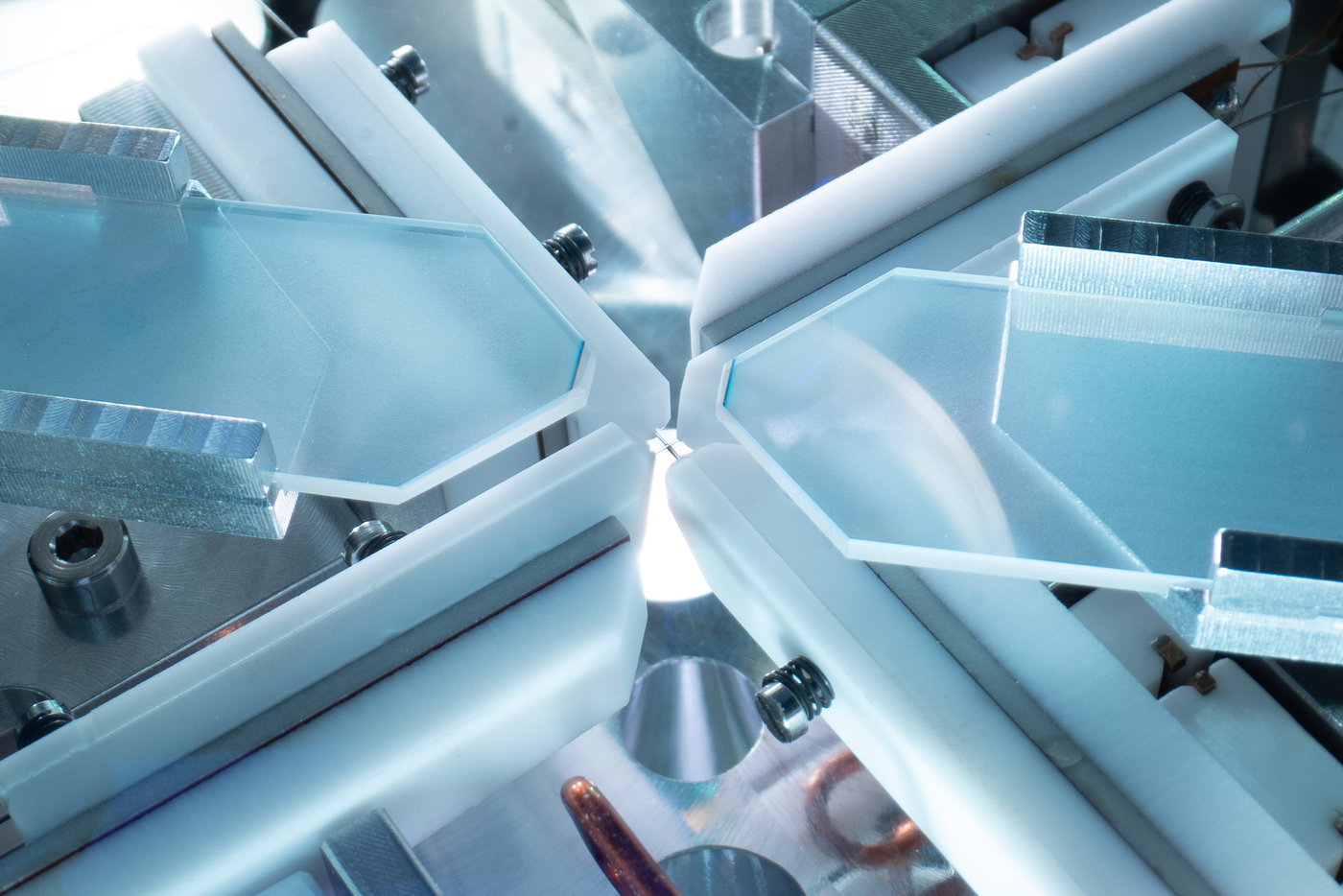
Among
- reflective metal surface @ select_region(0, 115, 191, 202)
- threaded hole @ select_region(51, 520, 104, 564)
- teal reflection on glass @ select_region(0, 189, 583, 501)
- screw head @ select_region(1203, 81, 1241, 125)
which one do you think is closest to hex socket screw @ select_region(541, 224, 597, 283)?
teal reflection on glass @ select_region(0, 189, 583, 501)

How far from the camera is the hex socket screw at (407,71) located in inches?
49.4

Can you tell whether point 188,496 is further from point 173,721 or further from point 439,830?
point 439,830

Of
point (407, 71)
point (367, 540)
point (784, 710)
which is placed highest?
point (407, 71)

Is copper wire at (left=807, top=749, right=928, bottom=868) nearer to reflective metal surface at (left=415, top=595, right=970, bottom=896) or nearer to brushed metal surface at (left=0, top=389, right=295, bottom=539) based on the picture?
reflective metal surface at (left=415, top=595, right=970, bottom=896)

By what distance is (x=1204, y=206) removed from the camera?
1076 mm

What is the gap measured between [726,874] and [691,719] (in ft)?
0.41

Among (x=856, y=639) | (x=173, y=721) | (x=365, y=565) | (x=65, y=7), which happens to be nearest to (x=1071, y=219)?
(x=856, y=639)

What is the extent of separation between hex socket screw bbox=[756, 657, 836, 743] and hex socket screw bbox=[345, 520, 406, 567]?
0.26 m

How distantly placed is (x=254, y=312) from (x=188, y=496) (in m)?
0.13

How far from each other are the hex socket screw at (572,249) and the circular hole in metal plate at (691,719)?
0.31 metres

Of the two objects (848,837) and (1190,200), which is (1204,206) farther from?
(848,837)

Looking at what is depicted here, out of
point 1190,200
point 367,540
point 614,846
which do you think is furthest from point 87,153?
point 1190,200

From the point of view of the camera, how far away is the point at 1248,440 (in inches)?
31.6

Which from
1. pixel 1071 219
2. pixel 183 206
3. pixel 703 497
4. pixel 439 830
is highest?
pixel 183 206
